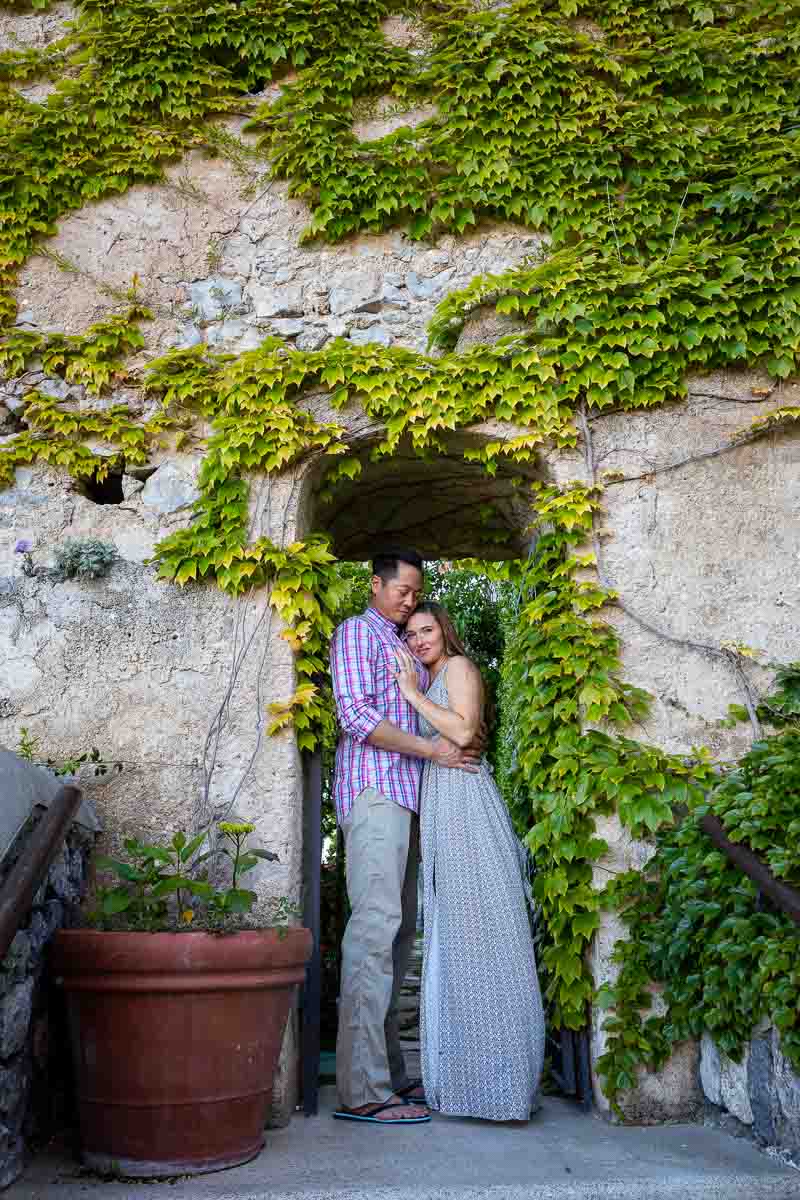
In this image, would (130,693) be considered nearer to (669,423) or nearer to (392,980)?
(392,980)

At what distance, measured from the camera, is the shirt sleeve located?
11.6 ft

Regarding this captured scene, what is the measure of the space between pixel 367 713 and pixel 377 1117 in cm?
131

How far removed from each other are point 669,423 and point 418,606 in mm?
1222

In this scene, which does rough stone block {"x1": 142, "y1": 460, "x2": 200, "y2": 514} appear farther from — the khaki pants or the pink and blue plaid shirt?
the khaki pants

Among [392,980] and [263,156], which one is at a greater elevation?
[263,156]

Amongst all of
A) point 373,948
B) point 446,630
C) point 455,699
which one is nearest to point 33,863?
point 373,948

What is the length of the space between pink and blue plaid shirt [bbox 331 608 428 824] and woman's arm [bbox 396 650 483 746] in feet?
0.21

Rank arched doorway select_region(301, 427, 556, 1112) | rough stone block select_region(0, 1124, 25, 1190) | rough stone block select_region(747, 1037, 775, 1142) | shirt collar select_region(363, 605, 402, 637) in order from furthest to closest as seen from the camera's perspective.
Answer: shirt collar select_region(363, 605, 402, 637), arched doorway select_region(301, 427, 556, 1112), rough stone block select_region(747, 1037, 775, 1142), rough stone block select_region(0, 1124, 25, 1190)

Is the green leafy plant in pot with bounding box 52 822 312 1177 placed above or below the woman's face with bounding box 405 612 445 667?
below

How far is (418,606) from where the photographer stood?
401cm

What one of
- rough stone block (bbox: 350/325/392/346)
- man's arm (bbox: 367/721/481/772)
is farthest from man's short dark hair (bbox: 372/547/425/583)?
rough stone block (bbox: 350/325/392/346)

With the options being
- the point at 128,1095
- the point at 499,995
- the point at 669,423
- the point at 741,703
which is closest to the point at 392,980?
the point at 499,995

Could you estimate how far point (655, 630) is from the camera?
12.1 ft

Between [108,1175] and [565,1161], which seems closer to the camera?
[108,1175]
